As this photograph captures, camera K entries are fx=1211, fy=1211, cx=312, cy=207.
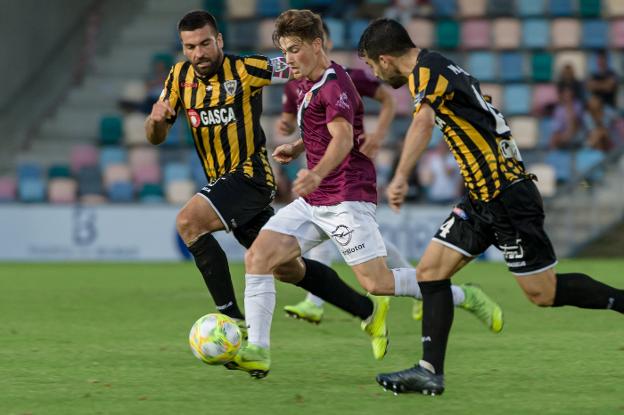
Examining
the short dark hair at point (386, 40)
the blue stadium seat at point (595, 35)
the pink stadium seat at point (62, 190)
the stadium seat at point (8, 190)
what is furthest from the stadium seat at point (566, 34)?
the short dark hair at point (386, 40)

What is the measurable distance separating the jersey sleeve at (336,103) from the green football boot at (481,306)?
139 centimetres

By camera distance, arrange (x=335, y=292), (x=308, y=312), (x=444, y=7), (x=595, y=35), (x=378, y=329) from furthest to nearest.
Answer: (x=444, y=7)
(x=595, y=35)
(x=308, y=312)
(x=335, y=292)
(x=378, y=329)

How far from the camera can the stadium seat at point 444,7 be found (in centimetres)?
1877

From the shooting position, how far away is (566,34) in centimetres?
1847

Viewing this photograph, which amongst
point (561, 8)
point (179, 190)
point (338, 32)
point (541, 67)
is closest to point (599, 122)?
point (541, 67)

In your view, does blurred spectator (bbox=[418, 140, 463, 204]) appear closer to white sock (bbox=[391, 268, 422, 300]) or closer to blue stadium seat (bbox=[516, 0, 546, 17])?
blue stadium seat (bbox=[516, 0, 546, 17])

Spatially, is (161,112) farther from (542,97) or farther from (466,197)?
(542,97)

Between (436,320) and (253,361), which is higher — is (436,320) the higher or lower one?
the higher one

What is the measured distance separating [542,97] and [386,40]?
1271 centimetres

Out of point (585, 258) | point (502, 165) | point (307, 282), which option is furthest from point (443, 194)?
point (502, 165)

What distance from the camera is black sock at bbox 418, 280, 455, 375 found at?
17.5 ft

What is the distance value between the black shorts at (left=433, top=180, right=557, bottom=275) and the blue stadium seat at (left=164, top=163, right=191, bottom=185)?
12151 millimetres

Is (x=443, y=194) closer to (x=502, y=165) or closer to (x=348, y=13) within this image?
(x=348, y=13)

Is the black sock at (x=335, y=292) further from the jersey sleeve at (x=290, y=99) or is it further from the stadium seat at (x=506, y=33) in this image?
the stadium seat at (x=506, y=33)
